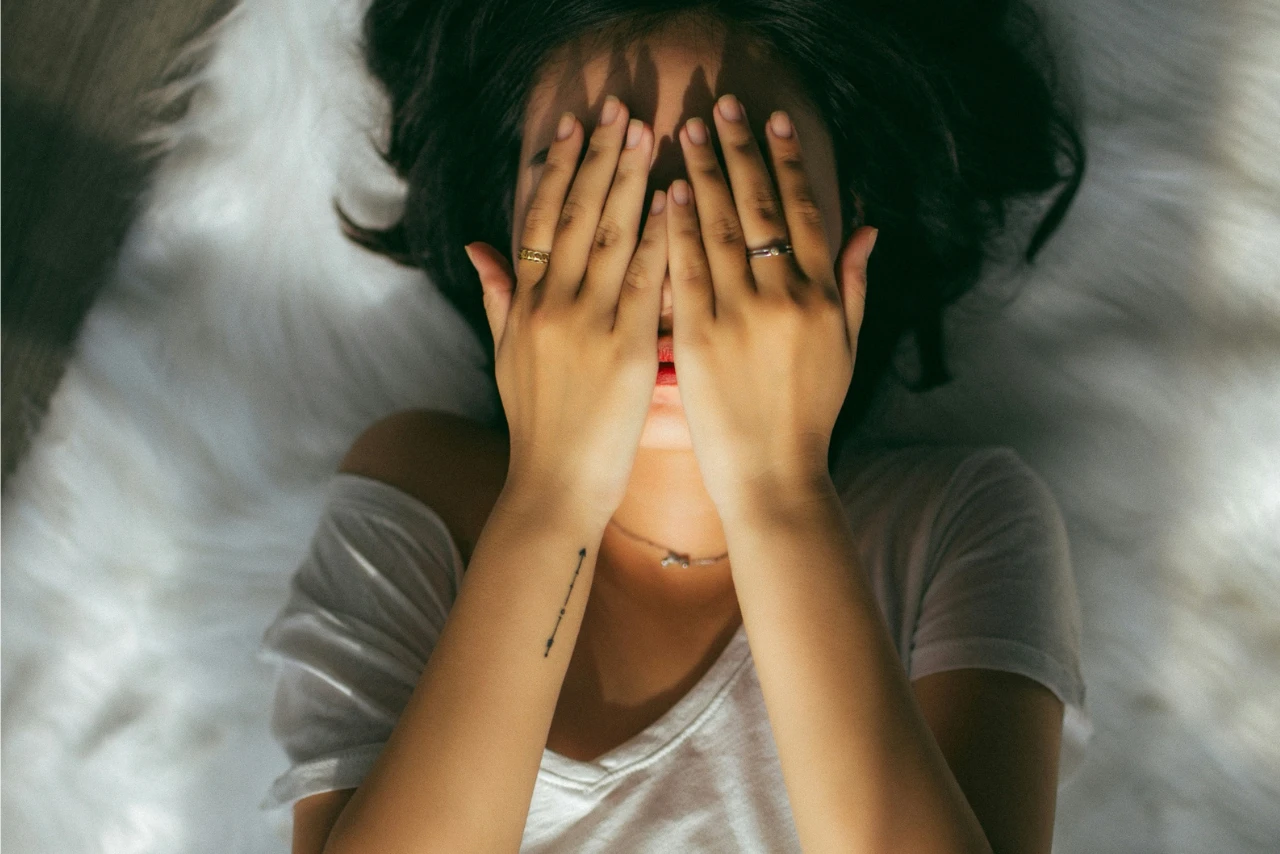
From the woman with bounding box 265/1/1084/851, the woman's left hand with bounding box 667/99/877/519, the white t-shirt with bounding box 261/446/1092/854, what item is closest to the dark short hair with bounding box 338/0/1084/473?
the woman with bounding box 265/1/1084/851

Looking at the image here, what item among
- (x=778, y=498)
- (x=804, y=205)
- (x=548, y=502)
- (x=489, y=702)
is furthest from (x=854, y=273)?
(x=489, y=702)

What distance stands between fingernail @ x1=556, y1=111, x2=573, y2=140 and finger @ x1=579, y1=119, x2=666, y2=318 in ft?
0.15

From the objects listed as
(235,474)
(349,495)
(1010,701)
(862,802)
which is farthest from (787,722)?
(235,474)

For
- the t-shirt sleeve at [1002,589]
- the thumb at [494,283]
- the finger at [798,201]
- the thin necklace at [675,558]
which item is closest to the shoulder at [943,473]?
the t-shirt sleeve at [1002,589]

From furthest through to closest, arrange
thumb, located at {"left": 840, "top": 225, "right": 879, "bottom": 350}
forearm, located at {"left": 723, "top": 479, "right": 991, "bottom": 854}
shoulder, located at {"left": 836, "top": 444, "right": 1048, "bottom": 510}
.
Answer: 1. shoulder, located at {"left": 836, "top": 444, "right": 1048, "bottom": 510}
2. thumb, located at {"left": 840, "top": 225, "right": 879, "bottom": 350}
3. forearm, located at {"left": 723, "top": 479, "right": 991, "bottom": 854}

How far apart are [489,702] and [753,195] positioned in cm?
39

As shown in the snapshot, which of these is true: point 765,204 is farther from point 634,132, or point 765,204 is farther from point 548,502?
point 548,502

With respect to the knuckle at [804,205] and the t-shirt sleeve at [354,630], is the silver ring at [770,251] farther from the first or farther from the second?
the t-shirt sleeve at [354,630]

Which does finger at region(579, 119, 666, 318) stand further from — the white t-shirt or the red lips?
the white t-shirt

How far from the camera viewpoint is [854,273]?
71 centimetres

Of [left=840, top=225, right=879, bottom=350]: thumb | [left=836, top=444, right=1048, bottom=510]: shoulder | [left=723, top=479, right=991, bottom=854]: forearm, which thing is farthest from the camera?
[left=836, top=444, right=1048, bottom=510]: shoulder

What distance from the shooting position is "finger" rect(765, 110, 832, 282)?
2.18ft

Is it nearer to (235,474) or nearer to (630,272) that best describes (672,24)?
(630,272)

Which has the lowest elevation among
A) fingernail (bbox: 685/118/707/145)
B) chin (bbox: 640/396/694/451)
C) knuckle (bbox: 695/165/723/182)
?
chin (bbox: 640/396/694/451)
